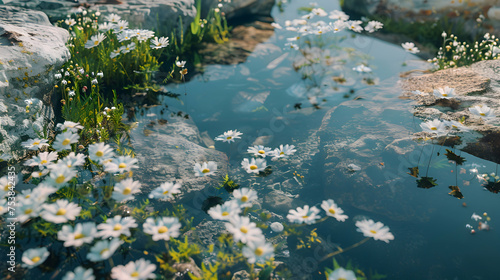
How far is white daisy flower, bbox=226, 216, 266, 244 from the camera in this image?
6.17 ft

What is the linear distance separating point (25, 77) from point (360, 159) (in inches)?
109

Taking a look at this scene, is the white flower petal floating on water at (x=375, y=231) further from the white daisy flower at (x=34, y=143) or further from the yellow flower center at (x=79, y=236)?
the white daisy flower at (x=34, y=143)

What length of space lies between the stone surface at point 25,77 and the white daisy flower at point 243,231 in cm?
177

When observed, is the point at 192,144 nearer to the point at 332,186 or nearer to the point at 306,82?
the point at 332,186

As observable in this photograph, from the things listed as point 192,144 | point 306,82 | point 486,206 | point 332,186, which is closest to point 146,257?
point 192,144

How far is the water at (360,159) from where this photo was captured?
2.27m

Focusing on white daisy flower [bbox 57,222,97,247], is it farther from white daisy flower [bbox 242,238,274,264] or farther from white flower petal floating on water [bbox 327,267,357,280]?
white flower petal floating on water [bbox 327,267,357,280]

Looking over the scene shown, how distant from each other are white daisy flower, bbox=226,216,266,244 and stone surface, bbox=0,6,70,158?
1770mm

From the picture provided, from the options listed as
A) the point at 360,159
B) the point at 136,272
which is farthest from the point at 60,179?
the point at 360,159

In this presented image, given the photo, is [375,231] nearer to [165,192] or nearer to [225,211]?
[225,211]

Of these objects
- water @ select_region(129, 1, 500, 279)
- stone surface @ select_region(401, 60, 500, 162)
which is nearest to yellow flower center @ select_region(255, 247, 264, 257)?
water @ select_region(129, 1, 500, 279)

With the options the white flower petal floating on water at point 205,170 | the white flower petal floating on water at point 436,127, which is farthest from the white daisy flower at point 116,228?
the white flower petal floating on water at point 436,127

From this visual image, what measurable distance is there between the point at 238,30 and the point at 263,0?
0.99m

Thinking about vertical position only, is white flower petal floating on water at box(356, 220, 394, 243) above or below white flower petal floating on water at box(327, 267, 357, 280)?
above
